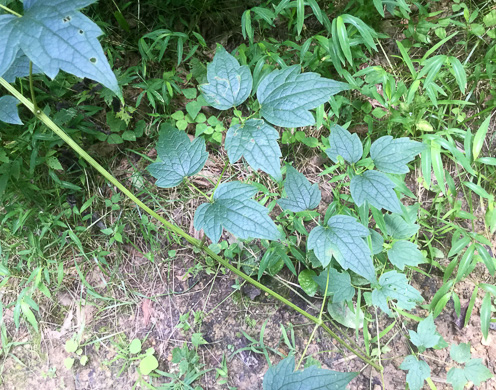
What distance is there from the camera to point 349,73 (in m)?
1.64

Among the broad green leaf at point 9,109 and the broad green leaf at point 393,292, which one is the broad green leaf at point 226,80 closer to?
the broad green leaf at point 9,109

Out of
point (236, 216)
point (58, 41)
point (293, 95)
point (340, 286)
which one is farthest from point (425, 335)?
point (58, 41)

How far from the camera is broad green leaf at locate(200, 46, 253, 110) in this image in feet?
2.87

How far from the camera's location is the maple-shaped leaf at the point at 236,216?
2.66 ft

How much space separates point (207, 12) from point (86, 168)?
1.14 m

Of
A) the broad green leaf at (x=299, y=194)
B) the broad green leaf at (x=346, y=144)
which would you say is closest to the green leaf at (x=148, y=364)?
the broad green leaf at (x=299, y=194)

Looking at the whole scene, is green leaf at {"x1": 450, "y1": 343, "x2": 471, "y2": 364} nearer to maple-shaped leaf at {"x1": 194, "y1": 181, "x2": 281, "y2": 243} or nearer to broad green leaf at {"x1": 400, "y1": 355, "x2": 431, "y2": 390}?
broad green leaf at {"x1": 400, "y1": 355, "x2": 431, "y2": 390}

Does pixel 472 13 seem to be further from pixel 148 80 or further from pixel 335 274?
pixel 148 80

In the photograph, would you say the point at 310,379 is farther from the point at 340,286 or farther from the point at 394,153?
the point at 394,153

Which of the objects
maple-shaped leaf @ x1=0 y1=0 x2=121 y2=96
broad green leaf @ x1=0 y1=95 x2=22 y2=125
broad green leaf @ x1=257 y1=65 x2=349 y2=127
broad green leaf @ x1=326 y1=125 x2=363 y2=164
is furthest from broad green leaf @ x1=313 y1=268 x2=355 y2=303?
broad green leaf @ x1=0 y1=95 x2=22 y2=125

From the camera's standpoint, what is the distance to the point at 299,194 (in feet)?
3.96

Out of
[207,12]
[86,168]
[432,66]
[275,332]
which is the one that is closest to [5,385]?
[86,168]

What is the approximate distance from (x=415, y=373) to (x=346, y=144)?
102cm

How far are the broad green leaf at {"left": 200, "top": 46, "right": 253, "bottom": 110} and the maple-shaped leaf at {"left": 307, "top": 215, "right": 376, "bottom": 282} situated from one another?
531 millimetres
